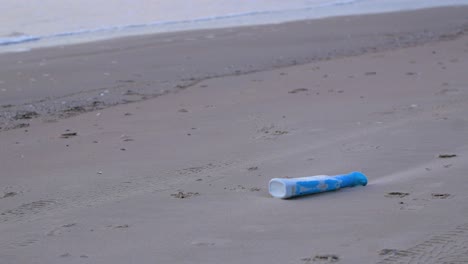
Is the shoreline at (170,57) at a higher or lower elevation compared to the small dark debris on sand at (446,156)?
higher

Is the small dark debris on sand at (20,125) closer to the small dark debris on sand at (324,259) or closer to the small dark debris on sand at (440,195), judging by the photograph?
the small dark debris on sand at (440,195)

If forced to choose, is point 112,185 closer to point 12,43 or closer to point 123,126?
point 123,126

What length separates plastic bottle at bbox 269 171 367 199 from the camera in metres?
5.20

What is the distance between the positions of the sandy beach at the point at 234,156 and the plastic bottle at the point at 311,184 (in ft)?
0.17

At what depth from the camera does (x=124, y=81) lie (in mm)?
11383

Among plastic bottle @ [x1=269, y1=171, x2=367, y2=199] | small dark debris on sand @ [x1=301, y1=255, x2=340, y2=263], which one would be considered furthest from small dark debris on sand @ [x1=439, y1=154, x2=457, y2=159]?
small dark debris on sand @ [x1=301, y1=255, x2=340, y2=263]

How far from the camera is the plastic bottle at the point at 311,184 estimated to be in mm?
5199

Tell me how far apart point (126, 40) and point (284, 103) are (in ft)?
27.4

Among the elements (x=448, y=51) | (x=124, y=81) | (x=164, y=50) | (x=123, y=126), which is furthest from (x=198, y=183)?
(x=164, y=50)

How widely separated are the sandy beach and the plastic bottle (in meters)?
0.05

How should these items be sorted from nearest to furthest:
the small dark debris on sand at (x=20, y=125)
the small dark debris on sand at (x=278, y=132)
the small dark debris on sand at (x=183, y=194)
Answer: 1. the small dark debris on sand at (x=183, y=194)
2. the small dark debris on sand at (x=278, y=132)
3. the small dark debris on sand at (x=20, y=125)

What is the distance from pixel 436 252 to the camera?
13.6 ft

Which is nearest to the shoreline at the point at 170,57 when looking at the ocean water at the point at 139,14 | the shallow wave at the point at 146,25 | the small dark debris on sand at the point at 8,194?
the ocean water at the point at 139,14

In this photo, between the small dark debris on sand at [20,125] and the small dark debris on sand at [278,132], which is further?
the small dark debris on sand at [20,125]
